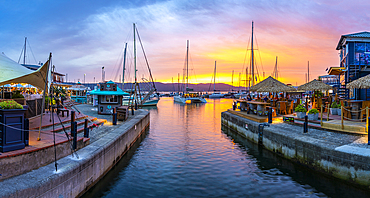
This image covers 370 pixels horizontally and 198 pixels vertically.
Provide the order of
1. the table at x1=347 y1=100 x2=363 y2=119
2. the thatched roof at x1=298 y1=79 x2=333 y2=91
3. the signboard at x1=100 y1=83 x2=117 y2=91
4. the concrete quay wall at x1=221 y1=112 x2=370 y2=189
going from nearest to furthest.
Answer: the concrete quay wall at x1=221 y1=112 x2=370 y2=189
the table at x1=347 y1=100 x2=363 y2=119
the thatched roof at x1=298 y1=79 x2=333 y2=91
the signboard at x1=100 y1=83 x2=117 y2=91

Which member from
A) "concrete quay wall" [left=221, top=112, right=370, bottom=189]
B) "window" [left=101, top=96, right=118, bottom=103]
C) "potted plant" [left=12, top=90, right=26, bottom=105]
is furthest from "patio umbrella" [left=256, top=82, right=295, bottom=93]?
"potted plant" [left=12, top=90, right=26, bottom=105]

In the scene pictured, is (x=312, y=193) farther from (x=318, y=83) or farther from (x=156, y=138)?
(x=318, y=83)

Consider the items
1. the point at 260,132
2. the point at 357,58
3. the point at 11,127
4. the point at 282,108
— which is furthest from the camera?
the point at 282,108

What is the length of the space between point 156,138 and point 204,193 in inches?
457

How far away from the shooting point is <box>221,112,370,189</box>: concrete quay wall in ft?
28.7

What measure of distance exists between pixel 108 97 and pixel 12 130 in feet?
59.1

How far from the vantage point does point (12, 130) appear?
7.05 m

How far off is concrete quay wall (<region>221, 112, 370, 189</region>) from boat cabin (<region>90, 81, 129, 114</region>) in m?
15.6

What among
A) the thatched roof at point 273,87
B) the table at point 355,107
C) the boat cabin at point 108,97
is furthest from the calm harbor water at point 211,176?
the boat cabin at point 108,97

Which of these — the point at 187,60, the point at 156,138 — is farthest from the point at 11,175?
the point at 187,60

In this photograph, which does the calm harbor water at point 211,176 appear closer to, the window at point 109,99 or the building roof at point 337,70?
the window at point 109,99

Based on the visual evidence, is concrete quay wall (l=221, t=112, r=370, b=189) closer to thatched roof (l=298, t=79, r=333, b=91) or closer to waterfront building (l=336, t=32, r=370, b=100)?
thatched roof (l=298, t=79, r=333, b=91)

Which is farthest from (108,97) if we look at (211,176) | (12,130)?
(12,130)

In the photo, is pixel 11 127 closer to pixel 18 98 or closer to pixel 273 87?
pixel 18 98
